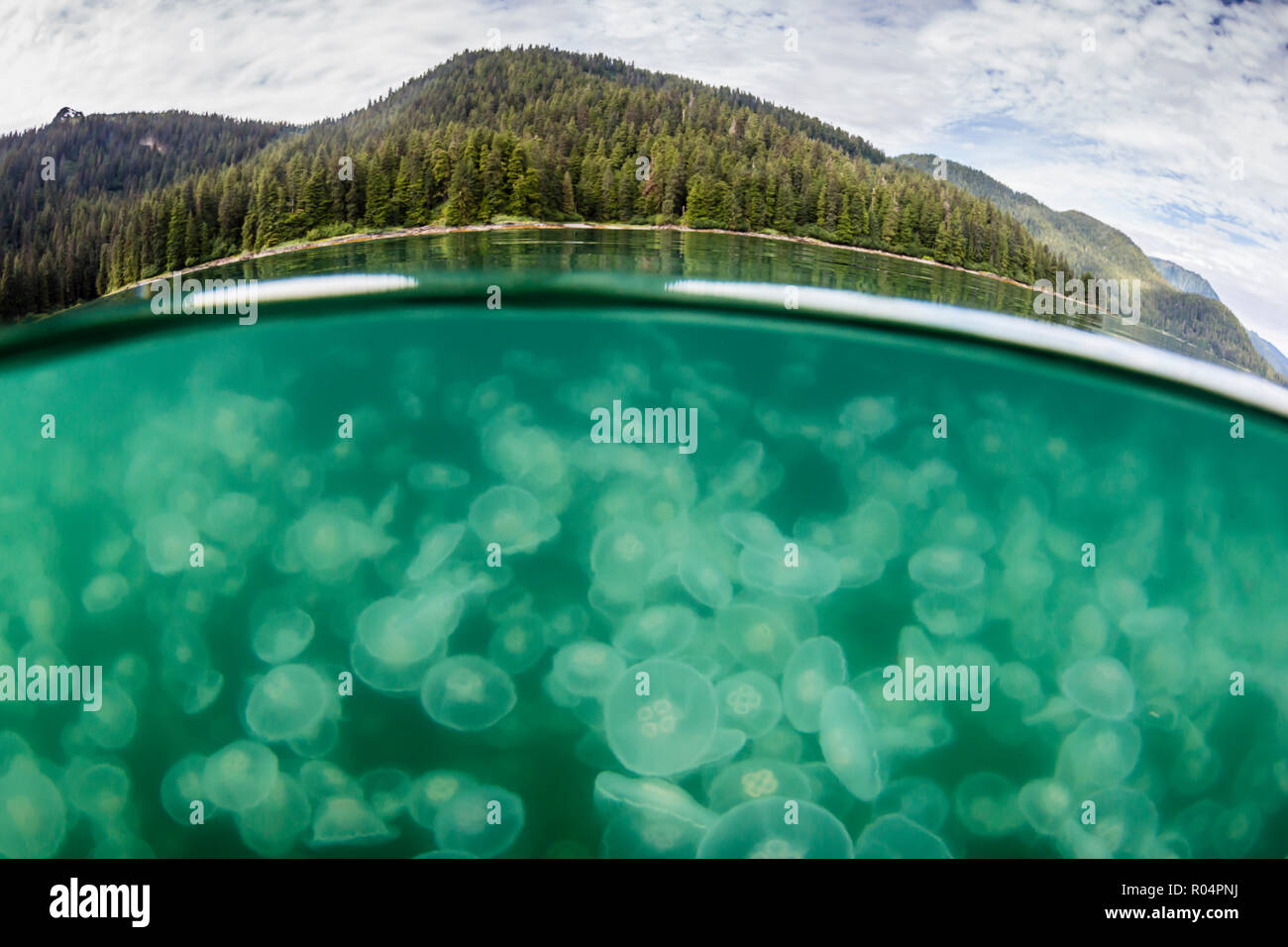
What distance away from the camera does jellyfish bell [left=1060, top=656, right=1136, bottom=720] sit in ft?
17.3

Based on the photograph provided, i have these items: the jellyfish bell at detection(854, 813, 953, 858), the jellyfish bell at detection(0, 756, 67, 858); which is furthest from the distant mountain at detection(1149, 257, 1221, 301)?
the jellyfish bell at detection(0, 756, 67, 858)

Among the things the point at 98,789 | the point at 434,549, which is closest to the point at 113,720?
the point at 98,789

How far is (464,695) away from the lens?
4520 millimetres

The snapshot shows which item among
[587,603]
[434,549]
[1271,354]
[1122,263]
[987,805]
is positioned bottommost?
[987,805]

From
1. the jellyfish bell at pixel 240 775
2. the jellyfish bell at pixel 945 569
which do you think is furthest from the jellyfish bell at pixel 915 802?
the jellyfish bell at pixel 240 775

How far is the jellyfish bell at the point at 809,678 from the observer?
4.69 m

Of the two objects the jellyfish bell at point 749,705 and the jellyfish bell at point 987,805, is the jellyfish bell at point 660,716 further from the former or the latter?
the jellyfish bell at point 987,805

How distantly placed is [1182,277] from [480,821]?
29.9 ft

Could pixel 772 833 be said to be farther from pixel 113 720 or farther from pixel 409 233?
pixel 409 233

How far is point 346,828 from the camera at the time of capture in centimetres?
442

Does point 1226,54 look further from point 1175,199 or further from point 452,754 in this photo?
point 452,754

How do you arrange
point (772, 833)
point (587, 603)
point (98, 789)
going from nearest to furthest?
point (772, 833)
point (98, 789)
point (587, 603)

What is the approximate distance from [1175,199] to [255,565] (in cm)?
983

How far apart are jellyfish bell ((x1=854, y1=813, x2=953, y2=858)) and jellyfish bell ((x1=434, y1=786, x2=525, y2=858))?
244 centimetres
